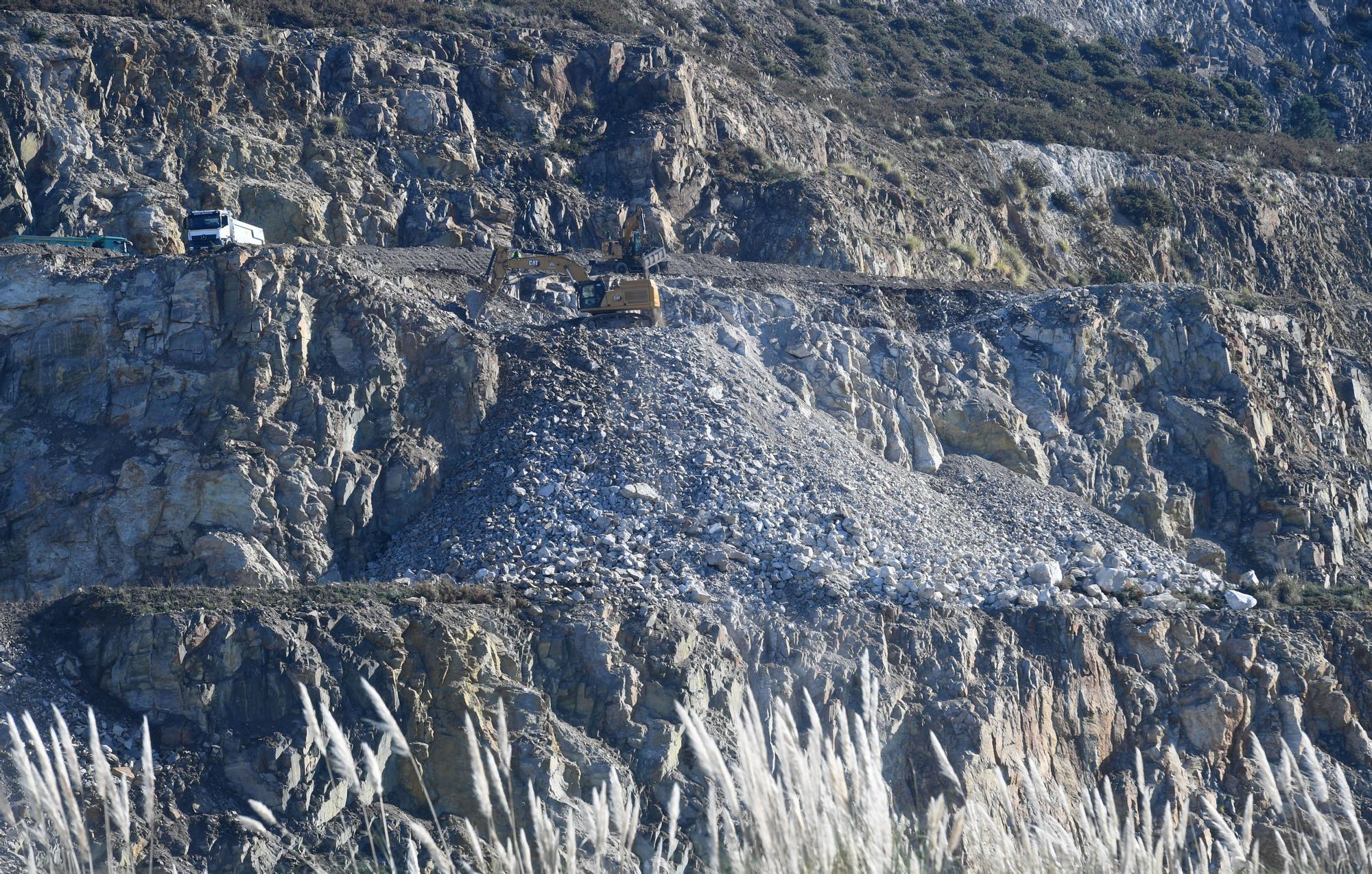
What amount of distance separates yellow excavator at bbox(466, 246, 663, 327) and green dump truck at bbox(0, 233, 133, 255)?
6.86m

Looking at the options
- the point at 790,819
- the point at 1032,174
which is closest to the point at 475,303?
the point at 1032,174

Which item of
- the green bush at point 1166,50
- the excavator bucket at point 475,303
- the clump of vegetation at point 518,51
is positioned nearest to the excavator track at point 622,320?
the excavator bucket at point 475,303

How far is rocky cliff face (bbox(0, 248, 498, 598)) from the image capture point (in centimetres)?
2508

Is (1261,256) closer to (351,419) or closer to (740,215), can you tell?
(740,215)

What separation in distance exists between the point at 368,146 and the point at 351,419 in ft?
34.8

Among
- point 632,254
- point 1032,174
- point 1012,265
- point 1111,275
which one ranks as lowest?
point 1111,275

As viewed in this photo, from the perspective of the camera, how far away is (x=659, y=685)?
21.4 m

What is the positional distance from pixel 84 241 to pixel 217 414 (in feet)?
18.7

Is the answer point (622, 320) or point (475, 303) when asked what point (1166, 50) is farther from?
point (475, 303)

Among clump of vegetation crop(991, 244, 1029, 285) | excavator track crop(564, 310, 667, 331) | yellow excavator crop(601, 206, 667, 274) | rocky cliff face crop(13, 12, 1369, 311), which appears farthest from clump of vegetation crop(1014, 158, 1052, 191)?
excavator track crop(564, 310, 667, 331)

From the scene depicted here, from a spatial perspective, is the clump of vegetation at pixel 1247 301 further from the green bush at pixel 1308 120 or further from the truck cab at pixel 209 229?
the truck cab at pixel 209 229

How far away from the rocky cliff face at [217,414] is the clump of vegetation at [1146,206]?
25556 mm

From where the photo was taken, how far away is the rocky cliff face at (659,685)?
19156 millimetres

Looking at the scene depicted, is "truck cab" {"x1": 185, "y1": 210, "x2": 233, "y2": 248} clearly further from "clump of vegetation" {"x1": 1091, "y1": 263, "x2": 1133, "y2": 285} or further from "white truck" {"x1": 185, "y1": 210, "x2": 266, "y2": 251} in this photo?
"clump of vegetation" {"x1": 1091, "y1": 263, "x2": 1133, "y2": 285}
